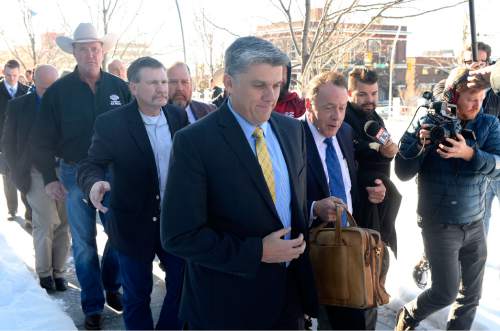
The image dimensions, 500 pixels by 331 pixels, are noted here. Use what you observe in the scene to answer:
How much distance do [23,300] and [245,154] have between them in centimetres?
306

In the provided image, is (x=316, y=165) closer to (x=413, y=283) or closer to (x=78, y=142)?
(x=413, y=283)

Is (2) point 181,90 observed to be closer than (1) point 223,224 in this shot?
No

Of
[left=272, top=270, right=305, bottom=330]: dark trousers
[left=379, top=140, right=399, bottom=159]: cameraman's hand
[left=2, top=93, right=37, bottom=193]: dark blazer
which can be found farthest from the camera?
[left=2, top=93, right=37, bottom=193]: dark blazer

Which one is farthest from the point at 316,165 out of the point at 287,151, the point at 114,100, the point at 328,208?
the point at 114,100

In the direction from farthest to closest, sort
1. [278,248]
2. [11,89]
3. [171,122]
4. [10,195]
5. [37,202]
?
[11,89]
[10,195]
[37,202]
[171,122]
[278,248]

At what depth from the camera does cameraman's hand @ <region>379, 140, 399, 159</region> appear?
10.8 feet

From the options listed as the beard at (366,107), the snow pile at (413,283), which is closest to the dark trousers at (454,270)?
the snow pile at (413,283)

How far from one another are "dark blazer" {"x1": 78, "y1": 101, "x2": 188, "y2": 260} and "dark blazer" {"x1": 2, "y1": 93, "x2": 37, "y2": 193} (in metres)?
1.95

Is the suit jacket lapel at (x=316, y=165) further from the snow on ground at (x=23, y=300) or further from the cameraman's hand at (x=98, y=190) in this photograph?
the snow on ground at (x=23, y=300)

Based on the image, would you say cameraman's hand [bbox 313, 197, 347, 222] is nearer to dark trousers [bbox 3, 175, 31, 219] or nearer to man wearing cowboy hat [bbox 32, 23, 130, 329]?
man wearing cowboy hat [bbox 32, 23, 130, 329]

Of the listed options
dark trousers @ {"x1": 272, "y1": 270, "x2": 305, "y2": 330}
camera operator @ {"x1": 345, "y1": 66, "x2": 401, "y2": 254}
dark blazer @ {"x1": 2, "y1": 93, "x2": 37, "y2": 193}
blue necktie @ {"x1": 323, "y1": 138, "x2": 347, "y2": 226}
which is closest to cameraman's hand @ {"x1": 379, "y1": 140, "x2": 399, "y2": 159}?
camera operator @ {"x1": 345, "y1": 66, "x2": 401, "y2": 254}

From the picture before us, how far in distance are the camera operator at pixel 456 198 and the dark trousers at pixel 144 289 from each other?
1.63 meters

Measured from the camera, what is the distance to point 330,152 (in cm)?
307

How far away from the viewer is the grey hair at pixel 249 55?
205 cm
